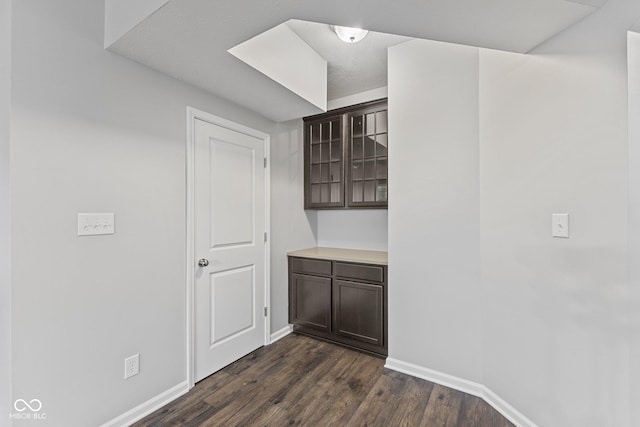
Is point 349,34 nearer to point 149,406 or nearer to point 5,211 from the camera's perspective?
point 5,211

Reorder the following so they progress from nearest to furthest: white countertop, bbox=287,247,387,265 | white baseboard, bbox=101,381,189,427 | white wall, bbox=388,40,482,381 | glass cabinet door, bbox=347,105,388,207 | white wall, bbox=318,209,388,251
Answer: white baseboard, bbox=101,381,189,427 < white wall, bbox=388,40,482,381 < white countertop, bbox=287,247,387,265 < glass cabinet door, bbox=347,105,388,207 < white wall, bbox=318,209,388,251

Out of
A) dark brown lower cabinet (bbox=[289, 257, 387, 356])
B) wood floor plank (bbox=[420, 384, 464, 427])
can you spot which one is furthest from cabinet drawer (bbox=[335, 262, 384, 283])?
wood floor plank (bbox=[420, 384, 464, 427])

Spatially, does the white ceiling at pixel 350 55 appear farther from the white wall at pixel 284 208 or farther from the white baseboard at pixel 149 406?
the white baseboard at pixel 149 406

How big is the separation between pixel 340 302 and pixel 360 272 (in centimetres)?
38

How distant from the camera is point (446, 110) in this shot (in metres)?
2.07

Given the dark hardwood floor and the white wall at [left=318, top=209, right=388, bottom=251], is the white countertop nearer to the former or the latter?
the white wall at [left=318, top=209, right=388, bottom=251]

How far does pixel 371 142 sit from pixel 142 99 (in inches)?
75.4

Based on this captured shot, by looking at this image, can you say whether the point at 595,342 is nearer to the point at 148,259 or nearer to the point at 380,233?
the point at 380,233

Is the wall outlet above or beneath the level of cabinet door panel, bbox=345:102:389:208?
beneath

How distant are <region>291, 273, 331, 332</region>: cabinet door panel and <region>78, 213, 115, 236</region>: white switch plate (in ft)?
5.90

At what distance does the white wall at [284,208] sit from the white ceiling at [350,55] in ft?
2.38

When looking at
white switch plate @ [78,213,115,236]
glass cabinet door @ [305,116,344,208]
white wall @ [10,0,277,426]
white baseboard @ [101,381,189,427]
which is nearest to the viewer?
white wall @ [10,0,277,426]

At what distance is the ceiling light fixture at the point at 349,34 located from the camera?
2.03 m

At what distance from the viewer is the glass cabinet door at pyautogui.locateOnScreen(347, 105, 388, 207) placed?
2.71 meters
